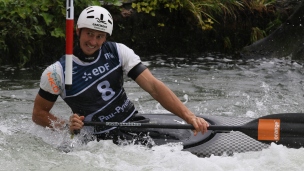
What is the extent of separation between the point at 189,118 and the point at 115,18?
240 inches

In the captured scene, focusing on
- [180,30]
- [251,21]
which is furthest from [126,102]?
[251,21]

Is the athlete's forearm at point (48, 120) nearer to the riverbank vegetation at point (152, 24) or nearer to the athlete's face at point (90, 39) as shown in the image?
the athlete's face at point (90, 39)

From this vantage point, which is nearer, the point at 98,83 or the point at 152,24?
the point at 98,83

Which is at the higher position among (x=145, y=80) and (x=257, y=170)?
(x=145, y=80)

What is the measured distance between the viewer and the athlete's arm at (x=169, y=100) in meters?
5.37

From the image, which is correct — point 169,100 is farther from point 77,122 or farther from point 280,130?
point 280,130

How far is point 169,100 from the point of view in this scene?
5.48 meters

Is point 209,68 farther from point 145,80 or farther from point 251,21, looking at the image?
point 145,80

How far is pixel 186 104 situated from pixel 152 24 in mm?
3459

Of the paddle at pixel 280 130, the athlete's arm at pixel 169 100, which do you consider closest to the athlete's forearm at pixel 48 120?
the athlete's arm at pixel 169 100

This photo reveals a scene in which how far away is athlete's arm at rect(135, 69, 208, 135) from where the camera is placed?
537 cm

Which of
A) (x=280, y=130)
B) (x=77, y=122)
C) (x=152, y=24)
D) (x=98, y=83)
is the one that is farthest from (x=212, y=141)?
(x=152, y=24)

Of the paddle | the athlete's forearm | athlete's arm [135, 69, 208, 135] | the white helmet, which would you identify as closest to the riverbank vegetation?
the athlete's forearm

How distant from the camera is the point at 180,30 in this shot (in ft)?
38.8
